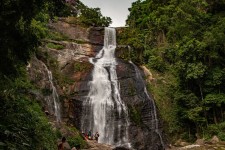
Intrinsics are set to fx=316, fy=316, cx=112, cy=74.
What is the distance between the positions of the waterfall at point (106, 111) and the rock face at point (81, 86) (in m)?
0.39

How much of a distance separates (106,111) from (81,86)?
3.34 m

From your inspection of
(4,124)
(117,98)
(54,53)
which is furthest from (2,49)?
(54,53)

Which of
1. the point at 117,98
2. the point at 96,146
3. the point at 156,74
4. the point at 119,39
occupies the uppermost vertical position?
the point at 119,39

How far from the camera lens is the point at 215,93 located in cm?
2391

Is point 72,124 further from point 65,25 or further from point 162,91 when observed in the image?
point 65,25

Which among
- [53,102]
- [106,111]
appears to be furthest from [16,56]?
[106,111]

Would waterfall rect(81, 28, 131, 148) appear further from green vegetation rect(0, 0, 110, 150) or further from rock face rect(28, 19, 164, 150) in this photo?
green vegetation rect(0, 0, 110, 150)

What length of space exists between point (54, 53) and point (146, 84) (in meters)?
8.78

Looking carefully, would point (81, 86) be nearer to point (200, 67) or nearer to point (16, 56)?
point (200, 67)

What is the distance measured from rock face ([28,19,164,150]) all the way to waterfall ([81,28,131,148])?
39 centimetres

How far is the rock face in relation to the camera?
2241 centimetres

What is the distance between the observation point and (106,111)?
23.3 meters

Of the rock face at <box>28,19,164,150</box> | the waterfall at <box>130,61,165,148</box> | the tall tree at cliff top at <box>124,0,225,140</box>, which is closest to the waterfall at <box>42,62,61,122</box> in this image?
the rock face at <box>28,19,164,150</box>

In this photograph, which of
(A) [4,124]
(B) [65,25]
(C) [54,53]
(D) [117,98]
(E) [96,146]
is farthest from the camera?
(B) [65,25]
